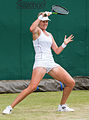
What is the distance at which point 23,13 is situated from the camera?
11.5m

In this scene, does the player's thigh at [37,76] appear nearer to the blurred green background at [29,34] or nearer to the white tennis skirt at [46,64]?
the white tennis skirt at [46,64]

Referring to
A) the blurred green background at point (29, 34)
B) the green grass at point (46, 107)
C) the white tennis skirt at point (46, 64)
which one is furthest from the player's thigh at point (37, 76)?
the blurred green background at point (29, 34)

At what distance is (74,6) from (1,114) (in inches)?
224

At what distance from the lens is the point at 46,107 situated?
8.05m

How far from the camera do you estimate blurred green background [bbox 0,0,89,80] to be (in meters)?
11.4

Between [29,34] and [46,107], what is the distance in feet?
12.8

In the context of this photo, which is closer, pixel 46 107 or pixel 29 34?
pixel 46 107

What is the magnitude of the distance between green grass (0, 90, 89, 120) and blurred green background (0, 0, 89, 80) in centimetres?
107

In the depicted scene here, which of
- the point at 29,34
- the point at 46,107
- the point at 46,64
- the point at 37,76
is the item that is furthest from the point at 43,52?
the point at 29,34

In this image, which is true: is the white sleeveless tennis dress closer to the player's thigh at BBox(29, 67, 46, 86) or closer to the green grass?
the player's thigh at BBox(29, 67, 46, 86)

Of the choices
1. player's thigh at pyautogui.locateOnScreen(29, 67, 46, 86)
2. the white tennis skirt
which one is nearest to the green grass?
player's thigh at pyautogui.locateOnScreen(29, 67, 46, 86)

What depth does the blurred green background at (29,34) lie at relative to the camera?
1140cm

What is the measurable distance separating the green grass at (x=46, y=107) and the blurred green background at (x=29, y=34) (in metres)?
1.07

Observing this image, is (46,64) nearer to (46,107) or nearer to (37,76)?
(37,76)
